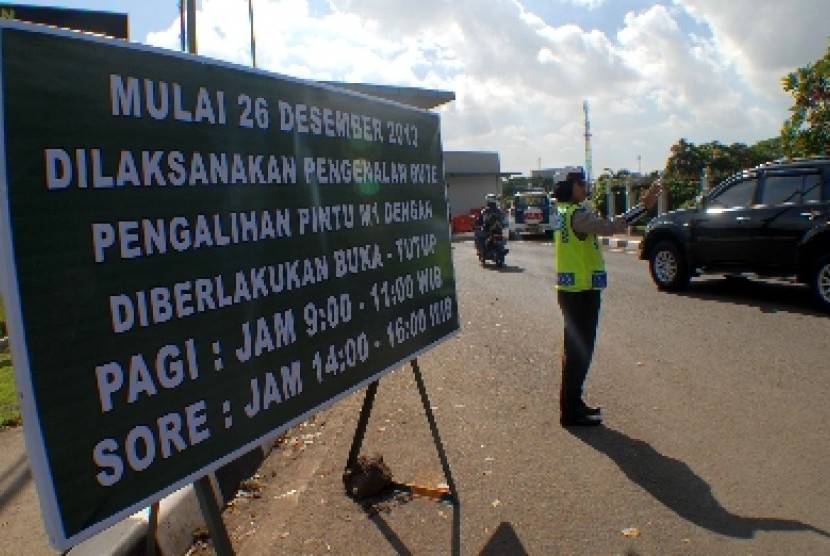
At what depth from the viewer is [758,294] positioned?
34.8 feet

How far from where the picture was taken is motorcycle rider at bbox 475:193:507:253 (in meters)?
17.1

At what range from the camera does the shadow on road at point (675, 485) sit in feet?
11.7

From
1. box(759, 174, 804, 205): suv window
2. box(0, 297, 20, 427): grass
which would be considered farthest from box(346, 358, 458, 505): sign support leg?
box(759, 174, 804, 205): suv window

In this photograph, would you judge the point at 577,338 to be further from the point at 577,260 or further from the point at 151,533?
the point at 151,533

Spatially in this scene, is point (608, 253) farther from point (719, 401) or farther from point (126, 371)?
point (126, 371)

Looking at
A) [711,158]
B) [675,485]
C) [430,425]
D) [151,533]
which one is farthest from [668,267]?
[711,158]

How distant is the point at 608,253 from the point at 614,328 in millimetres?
10112

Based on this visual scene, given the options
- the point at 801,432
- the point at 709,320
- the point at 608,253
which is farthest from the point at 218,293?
the point at 608,253

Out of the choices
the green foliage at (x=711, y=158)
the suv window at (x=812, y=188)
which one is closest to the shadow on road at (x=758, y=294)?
the suv window at (x=812, y=188)

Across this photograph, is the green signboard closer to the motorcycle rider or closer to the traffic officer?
the traffic officer

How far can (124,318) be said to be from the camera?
2.20 m

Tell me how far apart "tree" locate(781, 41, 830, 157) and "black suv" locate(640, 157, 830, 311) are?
437cm

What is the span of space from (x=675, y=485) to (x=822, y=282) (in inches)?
240

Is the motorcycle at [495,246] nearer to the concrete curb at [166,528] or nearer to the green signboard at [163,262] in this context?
the concrete curb at [166,528]
